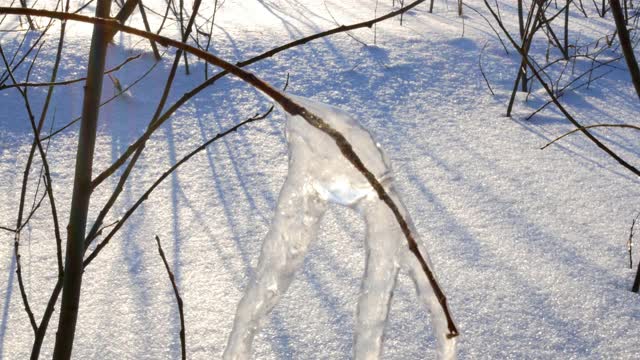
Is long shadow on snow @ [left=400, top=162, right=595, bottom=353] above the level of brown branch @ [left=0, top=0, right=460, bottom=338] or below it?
below

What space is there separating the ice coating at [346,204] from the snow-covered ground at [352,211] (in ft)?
2.82

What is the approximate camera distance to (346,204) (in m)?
0.59

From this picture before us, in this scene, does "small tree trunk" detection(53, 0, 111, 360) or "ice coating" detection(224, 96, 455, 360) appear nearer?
"ice coating" detection(224, 96, 455, 360)

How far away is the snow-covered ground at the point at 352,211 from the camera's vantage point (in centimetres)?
160

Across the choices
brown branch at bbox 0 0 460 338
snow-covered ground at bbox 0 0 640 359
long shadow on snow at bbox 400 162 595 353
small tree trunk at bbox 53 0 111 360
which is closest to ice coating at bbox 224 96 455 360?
brown branch at bbox 0 0 460 338

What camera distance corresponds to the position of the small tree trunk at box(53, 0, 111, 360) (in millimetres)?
702

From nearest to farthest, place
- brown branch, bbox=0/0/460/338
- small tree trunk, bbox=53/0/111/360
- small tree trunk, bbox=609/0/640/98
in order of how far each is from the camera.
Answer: brown branch, bbox=0/0/460/338, small tree trunk, bbox=53/0/111/360, small tree trunk, bbox=609/0/640/98

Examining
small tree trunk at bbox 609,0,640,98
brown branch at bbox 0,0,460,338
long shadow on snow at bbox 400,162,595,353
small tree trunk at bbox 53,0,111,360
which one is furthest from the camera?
long shadow on snow at bbox 400,162,595,353

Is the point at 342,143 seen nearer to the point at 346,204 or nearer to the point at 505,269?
the point at 346,204

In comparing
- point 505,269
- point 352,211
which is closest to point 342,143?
point 505,269

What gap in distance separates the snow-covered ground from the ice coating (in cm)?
86

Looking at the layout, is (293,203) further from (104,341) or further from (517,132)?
(517,132)

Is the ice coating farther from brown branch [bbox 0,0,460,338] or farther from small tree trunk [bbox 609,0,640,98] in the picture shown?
small tree trunk [bbox 609,0,640,98]

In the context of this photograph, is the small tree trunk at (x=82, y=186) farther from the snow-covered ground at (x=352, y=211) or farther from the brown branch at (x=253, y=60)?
the snow-covered ground at (x=352, y=211)
